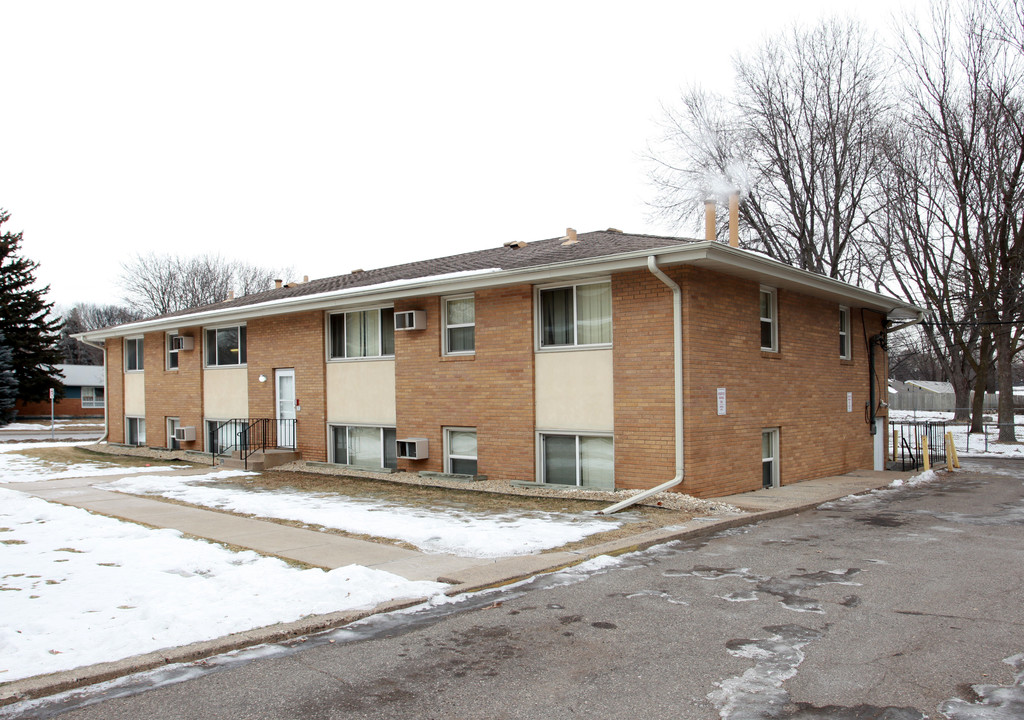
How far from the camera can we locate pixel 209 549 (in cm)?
909

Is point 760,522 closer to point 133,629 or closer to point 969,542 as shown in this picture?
point 969,542

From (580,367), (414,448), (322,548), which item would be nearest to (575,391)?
(580,367)

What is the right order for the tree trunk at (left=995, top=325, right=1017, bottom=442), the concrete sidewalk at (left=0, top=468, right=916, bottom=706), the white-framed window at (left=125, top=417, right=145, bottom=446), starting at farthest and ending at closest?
the tree trunk at (left=995, top=325, right=1017, bottom=442) → the white-framed window at (left=125, top=417, right=145, bottom=446) → the concrete sidewalk at (left=0, top=468, right=916, bottom=706)

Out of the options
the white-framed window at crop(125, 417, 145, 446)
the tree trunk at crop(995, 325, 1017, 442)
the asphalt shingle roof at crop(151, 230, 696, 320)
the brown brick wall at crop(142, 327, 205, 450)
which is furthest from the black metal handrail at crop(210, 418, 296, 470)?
the tree trunk at crop(995, 325, 1017, 442)

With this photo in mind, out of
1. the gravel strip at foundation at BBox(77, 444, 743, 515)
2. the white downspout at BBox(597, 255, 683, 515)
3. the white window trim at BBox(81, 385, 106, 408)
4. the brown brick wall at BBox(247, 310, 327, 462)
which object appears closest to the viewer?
the gravel strip at foundation at BBox(77, 444, 743, 515)

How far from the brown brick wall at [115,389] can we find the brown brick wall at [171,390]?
2080 mm

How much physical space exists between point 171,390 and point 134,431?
13.0 ft

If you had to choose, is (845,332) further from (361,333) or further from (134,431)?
(134,431)

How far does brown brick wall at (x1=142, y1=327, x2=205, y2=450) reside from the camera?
2309 cm

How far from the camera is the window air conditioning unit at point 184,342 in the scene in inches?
902

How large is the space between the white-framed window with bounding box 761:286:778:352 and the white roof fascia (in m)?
0.29

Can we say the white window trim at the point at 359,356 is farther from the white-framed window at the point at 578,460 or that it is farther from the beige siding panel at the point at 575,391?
the white-framed window at the point at 578,460

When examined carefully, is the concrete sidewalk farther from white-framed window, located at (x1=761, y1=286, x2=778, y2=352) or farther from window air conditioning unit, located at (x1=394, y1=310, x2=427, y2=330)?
window air conditioning unit, located at (x1=394, y1=310, x2=427, y2=330)

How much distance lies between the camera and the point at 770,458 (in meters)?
15.1
